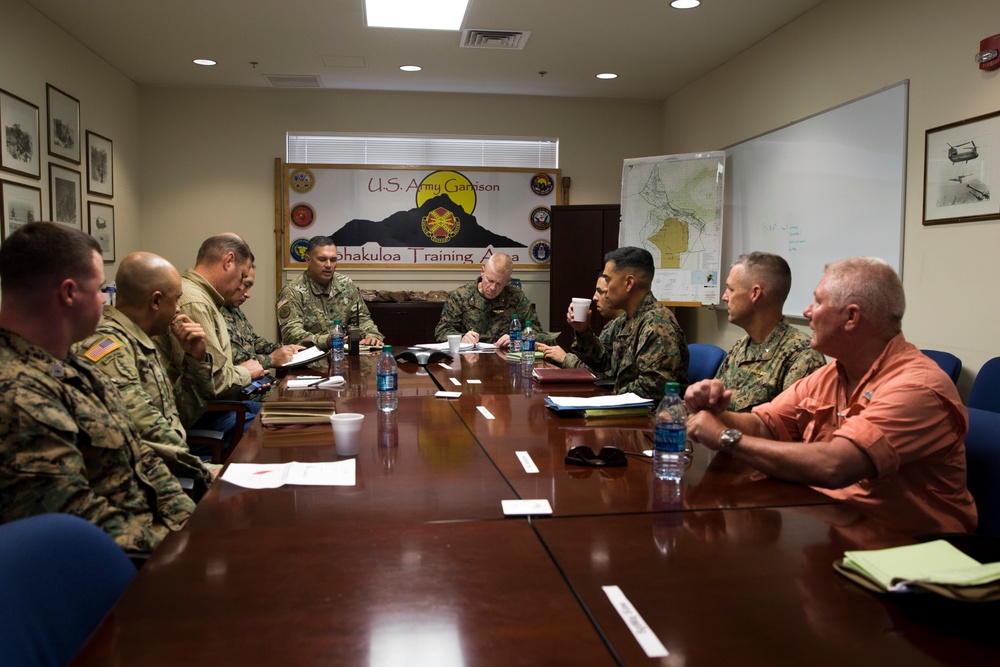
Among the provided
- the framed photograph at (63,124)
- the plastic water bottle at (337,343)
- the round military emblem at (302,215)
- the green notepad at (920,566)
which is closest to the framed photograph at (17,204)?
the framed photograph at (63,124)

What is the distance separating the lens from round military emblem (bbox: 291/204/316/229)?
7.43 m

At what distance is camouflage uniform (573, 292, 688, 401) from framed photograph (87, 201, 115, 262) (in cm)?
455

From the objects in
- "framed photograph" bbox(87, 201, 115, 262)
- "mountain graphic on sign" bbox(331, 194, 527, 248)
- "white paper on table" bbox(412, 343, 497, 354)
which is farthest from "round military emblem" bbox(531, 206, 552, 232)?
"framed photograph" bbox(87, 201, 115, 262)

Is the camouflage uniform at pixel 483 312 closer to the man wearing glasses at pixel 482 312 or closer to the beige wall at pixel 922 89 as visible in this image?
the man wearing glasses at pixel 482 312

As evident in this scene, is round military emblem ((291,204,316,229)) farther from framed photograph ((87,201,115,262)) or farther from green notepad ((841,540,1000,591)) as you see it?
green notepad ((841,540,1000,591))

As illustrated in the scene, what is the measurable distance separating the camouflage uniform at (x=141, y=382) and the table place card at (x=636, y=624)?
156cm

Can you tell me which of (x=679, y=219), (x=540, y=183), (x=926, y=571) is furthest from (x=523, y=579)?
(x=540, y=183)

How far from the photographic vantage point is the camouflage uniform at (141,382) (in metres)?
2.29

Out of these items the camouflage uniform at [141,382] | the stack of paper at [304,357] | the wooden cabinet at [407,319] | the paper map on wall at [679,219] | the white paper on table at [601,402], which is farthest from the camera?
the wooden cabinet at [407,319]

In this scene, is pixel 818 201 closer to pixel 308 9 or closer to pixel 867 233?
pixel 867 233

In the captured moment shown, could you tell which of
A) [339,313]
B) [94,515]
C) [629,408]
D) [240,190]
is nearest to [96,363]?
[94,515]

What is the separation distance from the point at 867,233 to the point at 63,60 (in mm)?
5762

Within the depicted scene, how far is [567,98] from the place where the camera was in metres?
7.72

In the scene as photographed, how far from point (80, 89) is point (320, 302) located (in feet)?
8.71
